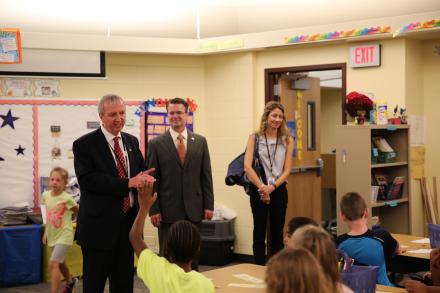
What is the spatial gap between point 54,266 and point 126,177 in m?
2.05

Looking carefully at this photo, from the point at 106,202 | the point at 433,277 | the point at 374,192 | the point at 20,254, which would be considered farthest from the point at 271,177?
the point at 20,254

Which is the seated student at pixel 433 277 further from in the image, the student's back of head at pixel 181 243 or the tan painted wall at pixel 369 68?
the tan painted wall at pixel 369 68

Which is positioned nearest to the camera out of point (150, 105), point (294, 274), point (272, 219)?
point (294, 274)

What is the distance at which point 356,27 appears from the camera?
6.16 metres

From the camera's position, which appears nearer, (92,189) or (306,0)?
(92,189)

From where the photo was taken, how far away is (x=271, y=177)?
17.8 feet

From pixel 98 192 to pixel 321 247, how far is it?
1.62 metres

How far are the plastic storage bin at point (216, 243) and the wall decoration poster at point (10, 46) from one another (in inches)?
102

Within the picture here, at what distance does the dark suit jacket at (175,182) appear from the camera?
464cm

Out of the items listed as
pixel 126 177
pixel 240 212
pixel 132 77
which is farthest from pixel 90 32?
pixel 126 177

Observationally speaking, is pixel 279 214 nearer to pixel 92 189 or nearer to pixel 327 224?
pixel 92 189

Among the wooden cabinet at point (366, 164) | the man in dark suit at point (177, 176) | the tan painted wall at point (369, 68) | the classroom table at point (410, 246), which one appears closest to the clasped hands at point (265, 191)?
the man in dark suit at point (177, 176)

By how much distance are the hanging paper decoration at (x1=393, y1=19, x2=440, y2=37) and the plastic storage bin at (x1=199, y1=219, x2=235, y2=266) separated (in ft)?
8.95

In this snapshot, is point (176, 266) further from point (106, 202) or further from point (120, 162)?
point (120, 162)
